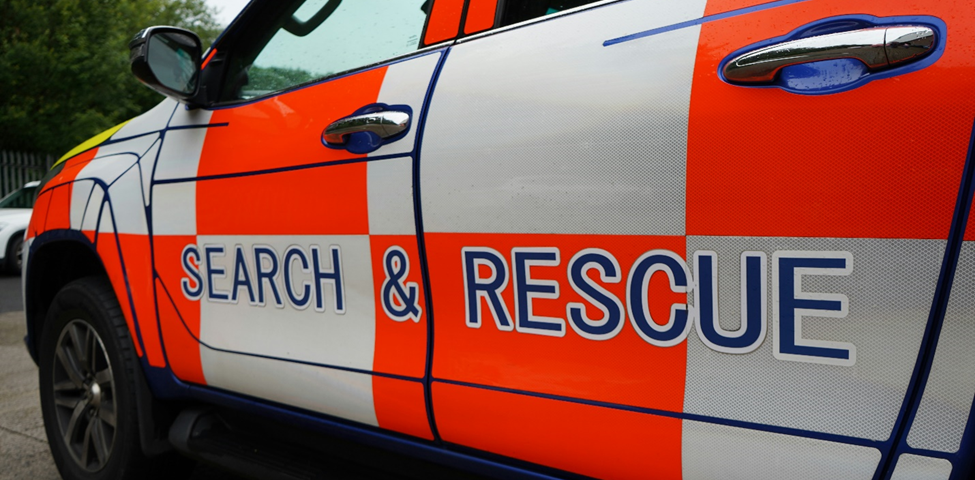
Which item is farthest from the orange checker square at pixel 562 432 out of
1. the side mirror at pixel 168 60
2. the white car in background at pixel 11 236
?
the white car in background at pixel 11 236

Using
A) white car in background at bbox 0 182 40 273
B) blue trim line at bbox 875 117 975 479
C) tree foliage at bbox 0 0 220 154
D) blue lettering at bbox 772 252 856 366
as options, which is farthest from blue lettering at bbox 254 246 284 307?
tree foliage at bbox 0 0 220 154

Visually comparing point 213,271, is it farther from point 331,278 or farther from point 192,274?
point 331,278

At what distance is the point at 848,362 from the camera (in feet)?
3.59

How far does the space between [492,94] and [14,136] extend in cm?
1682

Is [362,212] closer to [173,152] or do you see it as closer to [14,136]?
[173,152]

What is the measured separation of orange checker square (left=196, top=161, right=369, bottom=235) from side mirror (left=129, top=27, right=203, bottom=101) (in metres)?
0.30

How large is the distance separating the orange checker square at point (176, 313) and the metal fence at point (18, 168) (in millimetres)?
16210

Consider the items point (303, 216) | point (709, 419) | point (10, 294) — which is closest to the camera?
point (709, 419)

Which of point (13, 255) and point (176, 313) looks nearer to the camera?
point (176, 313)

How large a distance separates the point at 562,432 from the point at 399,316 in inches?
17.5

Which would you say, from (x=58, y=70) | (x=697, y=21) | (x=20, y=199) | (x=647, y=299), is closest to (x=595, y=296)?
(x=647, y=299)

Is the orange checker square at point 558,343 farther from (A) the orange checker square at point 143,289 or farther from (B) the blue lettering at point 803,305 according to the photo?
(A) the orange checker square at point 143,289

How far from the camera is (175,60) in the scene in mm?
2293

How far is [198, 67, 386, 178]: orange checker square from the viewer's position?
1.81 meters
